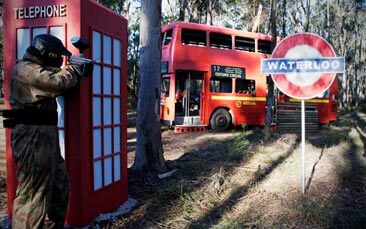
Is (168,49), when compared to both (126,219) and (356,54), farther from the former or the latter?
(356,54)

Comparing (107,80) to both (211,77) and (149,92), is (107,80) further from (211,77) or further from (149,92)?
(211,77)

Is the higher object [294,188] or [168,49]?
[168,49]

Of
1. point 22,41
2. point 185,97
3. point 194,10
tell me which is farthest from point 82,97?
point 194,10

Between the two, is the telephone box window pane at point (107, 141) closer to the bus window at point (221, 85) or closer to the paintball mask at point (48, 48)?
the paintball mask at point (48, 48)

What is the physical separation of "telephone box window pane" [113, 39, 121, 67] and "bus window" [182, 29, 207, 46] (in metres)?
10.3

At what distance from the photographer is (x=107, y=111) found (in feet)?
16.4

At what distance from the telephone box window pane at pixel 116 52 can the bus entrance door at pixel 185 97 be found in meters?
10.1

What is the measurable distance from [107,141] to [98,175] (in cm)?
42

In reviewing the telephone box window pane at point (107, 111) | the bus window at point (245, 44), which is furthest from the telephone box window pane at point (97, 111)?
the bus window at point (245, 44)

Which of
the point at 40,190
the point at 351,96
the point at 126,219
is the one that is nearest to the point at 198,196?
the point at 126,219

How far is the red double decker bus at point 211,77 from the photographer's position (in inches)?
607

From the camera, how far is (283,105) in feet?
55.0

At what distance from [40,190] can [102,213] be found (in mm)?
1501

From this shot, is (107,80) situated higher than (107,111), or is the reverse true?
(107,80)
